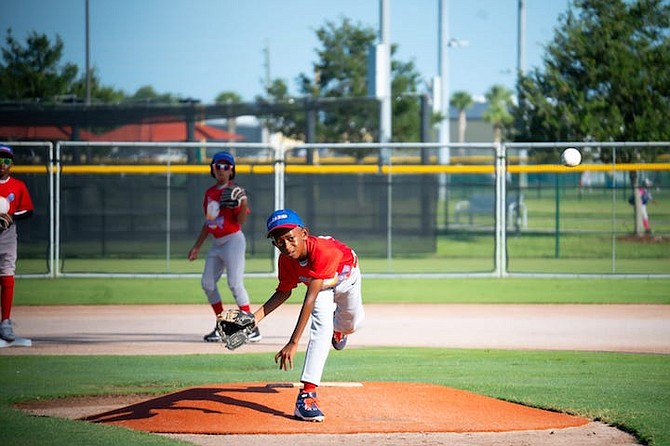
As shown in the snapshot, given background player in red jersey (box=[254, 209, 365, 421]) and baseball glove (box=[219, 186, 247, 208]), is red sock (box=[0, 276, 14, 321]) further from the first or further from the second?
background player in red jersey (box=[254, 209, 365, 421])

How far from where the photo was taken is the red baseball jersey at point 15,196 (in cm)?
1110

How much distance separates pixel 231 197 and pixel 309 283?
176 inches

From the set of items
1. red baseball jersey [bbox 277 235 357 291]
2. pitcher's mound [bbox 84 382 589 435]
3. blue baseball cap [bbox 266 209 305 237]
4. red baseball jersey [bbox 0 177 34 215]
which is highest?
red baseball jersey [bbox 0 177 34 215]

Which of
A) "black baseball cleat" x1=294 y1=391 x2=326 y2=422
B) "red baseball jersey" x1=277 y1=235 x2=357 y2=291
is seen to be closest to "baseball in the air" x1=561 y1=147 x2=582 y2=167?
"red baseball jersey" x1=277 y1=235 x2=357 y2=291

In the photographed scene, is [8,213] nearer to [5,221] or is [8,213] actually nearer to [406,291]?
[5,221]

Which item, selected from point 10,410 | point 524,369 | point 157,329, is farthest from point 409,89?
point 10,410

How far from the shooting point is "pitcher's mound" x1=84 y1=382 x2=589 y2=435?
709 cm

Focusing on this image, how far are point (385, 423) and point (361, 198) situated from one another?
15116 millimetres

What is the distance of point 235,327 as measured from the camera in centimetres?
722

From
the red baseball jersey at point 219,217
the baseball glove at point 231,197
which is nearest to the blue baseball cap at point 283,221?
the baseball glove at point 231,197

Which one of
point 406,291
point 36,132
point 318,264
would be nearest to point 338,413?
point 318,264

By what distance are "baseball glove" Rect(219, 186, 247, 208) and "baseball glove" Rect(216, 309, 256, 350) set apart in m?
4.32

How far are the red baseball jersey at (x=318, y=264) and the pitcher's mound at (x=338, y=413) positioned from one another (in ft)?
3.19

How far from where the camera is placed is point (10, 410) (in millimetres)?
7879
